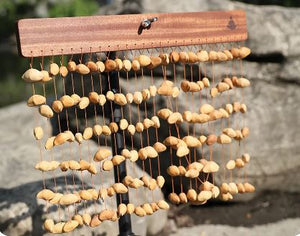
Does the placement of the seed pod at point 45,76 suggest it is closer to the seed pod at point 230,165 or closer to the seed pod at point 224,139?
the seed pod at point 224,139

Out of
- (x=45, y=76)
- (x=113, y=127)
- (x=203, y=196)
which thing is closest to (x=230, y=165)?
(x=203, y=196)

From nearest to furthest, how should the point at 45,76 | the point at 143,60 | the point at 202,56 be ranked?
the point at 45,76
the point at 143,60
the point at 202,56

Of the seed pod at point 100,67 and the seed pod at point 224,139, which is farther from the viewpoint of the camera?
the seed pod at point 224,139

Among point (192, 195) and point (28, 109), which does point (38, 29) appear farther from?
point (28, 109)

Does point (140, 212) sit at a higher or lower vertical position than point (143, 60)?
lower

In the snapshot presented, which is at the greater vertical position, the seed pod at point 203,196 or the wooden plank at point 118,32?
the wooden plank at point 118,32

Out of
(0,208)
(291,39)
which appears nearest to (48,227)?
(0,208)

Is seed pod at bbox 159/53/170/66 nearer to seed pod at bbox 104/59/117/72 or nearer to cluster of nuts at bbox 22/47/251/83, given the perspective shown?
cluster of nuts at bbox 22/47/251/83

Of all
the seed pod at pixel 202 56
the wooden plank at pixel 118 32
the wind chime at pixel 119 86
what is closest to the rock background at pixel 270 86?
the wind chime at pixel 119 86

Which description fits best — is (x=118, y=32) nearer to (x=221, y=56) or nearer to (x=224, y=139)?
(x=221, y=56)
